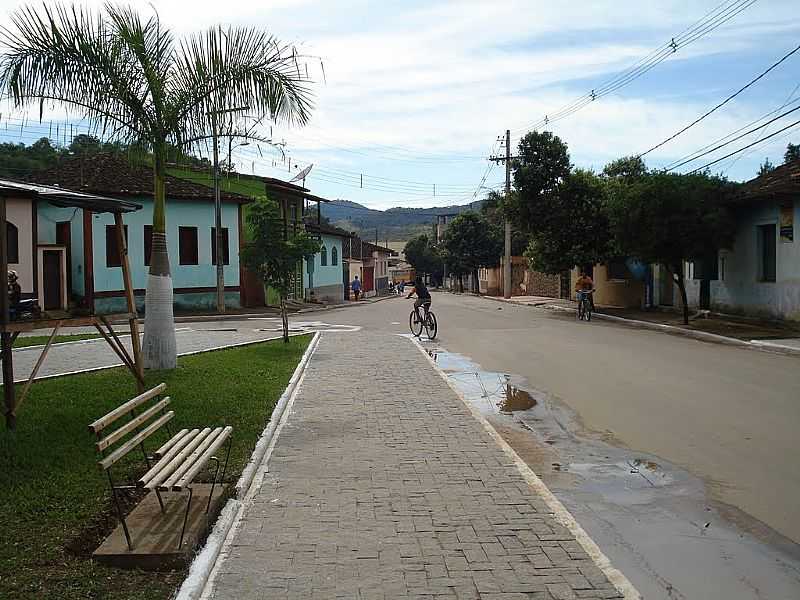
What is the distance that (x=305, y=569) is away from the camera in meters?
4.72

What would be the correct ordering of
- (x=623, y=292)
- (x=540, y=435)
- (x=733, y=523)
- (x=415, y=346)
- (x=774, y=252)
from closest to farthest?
1. (x=733, y=523)
2. (x=540, y=435)
3. (x=415, y=346)
4. (x=774, y=252)
5. (x=623, y=292)

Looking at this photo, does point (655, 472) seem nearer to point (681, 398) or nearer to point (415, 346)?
Answer: point (681, 398)

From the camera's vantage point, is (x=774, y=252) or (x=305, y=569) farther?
(x=774, y=252)

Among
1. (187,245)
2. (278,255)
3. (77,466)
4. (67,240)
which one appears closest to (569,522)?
(77,466)

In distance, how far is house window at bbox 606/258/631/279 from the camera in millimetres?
34650

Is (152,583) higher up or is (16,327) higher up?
(16,327)

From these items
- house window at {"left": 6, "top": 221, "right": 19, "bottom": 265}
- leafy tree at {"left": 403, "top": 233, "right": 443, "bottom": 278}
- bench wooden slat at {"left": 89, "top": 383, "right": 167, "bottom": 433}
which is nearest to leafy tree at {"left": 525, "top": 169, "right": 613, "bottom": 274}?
house window at {"left": 6, "top": 221, "right": 19, "bottom": 265}

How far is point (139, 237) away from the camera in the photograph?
32000mm

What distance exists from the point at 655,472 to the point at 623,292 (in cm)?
2916

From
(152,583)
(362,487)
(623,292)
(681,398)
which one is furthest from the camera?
(623,292)

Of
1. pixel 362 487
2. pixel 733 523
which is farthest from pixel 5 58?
pixel 733 523

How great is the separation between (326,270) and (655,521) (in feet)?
142

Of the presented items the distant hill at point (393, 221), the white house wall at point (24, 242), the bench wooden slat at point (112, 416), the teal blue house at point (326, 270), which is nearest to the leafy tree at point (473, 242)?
the teal blue house at point (326, 270)

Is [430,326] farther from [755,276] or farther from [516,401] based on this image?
[516,401]
